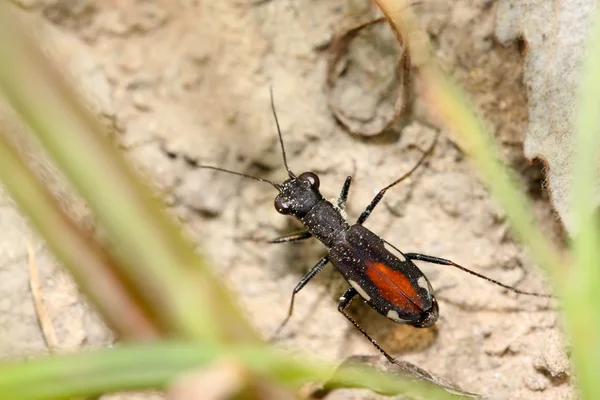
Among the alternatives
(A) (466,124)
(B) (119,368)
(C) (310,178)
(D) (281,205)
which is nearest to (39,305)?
(D) (281,205)

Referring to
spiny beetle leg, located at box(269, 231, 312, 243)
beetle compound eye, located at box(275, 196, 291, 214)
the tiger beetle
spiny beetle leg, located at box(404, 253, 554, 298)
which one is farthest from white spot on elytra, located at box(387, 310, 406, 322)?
beetle compound eye, located at box(275, 196, 291, 214)

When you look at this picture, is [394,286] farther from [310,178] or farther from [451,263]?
[310,178]

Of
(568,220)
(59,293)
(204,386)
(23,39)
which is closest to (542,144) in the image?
(568,220)

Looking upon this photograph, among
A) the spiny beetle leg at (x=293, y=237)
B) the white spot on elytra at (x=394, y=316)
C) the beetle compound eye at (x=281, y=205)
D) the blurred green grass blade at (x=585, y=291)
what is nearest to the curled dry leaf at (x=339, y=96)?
the beetle compound eye at (x=281, y=205)

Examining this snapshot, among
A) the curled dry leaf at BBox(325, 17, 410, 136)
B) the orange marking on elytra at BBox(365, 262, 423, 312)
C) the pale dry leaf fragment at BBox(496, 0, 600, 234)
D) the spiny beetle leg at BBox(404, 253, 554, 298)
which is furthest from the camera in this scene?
the curled dry leaf at BBox(325, 17, 410, 136)

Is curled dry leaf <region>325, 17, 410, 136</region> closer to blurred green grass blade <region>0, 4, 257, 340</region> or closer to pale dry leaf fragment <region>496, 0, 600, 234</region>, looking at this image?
pale dry leaf fragment <region>496, 0, 600, 234</region>

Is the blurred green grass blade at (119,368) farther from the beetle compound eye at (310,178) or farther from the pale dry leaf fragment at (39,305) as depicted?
the beetle compound eye at (310,178)

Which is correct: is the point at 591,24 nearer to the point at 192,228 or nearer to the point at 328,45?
the point at 328,45
